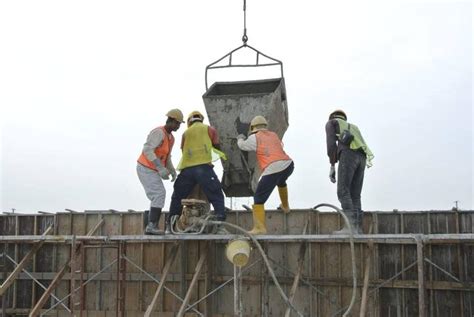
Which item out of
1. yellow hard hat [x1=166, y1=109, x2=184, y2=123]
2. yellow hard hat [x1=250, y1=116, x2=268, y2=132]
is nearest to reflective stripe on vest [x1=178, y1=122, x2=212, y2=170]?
yellow hard hat [x1=166, y1=109, x2=184, y2=123]

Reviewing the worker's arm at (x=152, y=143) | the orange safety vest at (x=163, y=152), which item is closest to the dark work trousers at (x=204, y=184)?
the orange safety vest at (x=163, y=152)

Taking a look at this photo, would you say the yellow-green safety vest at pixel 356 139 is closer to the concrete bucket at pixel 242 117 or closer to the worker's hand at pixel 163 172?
the concrete bucket at pixel 242 117

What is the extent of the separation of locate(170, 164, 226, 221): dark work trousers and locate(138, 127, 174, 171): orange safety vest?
377mm

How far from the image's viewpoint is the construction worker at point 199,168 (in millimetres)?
8617

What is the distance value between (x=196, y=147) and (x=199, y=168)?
332 millimetres

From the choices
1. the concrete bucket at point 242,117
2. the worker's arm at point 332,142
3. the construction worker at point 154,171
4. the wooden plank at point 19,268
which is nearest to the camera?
the worker's arm at point 332,142

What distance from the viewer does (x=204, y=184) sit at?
28.1 ft

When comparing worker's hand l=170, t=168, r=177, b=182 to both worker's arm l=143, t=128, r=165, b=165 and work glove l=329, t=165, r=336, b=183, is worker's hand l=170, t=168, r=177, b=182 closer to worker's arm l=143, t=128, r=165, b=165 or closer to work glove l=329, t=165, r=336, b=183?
worker's arm l=143, t=128, r=165, b=165

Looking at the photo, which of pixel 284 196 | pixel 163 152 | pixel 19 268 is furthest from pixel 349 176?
pixel 19 268

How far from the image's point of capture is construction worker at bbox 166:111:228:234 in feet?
28.3

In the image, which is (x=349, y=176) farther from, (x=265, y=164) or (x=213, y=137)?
Result: (x=213, y=137)

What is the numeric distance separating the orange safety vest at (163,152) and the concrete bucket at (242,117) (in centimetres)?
75

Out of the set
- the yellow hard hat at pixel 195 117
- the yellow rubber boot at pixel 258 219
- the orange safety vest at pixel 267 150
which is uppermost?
the yellow hard hat at pixel 195 117

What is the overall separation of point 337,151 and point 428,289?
325cm
